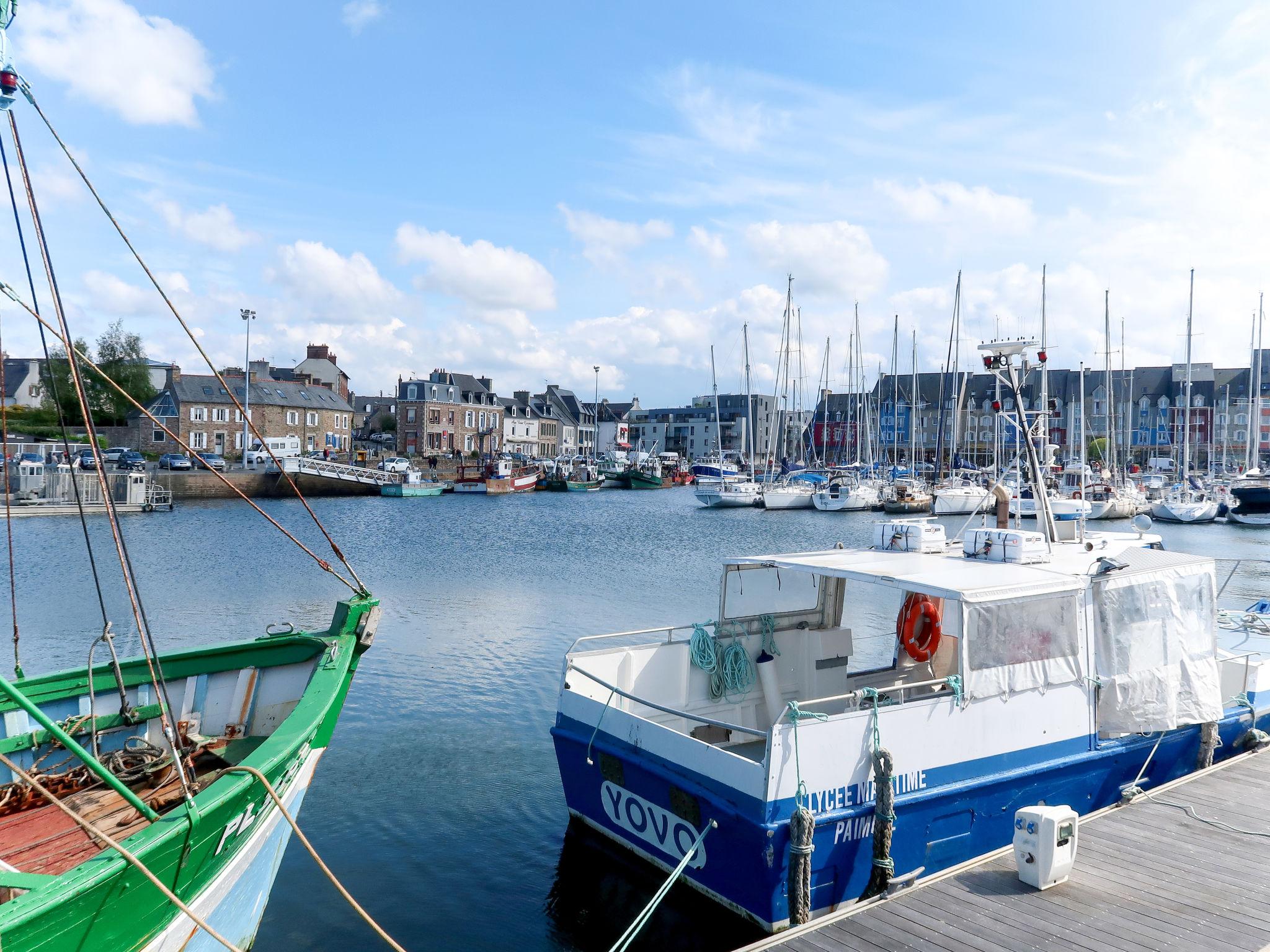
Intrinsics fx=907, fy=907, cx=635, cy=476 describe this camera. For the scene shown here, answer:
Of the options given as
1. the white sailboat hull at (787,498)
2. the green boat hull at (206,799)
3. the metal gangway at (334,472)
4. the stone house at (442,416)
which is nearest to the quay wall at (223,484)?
the metal gangway at (334,472)

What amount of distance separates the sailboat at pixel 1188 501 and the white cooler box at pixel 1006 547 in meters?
59.0

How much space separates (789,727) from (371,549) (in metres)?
37.9

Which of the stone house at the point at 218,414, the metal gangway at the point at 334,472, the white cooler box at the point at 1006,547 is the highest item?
the stone house at the point at 218,414

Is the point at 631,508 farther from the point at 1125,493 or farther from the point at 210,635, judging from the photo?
the point at 210,635

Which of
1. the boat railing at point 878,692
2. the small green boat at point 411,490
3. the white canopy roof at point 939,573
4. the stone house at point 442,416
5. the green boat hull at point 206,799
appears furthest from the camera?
the stone house at point 442,416

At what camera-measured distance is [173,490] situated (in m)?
70.6

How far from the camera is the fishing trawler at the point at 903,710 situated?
28.7 ft

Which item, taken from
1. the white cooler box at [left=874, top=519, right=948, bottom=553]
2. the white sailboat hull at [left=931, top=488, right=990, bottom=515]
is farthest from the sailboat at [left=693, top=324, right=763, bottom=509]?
the white cooler box at [left=874, top=519, right=948, bottom=553]

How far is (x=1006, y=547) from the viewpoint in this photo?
11.3 m

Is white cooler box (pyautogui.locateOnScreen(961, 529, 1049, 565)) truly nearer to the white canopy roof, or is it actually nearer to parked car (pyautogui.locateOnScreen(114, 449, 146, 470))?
the white canopy roof

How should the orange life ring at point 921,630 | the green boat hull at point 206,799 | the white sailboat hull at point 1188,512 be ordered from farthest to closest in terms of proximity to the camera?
the white sailboat hull at point 1188,512 < the orange life ring at point 921,630 < the green boat hull at point 206,799

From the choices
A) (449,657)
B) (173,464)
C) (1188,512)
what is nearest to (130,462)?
(173,464)

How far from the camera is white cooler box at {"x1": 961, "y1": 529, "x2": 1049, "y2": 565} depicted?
1119 cm

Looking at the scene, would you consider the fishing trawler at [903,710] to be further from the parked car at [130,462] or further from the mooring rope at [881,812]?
the parked car at [130,462]
